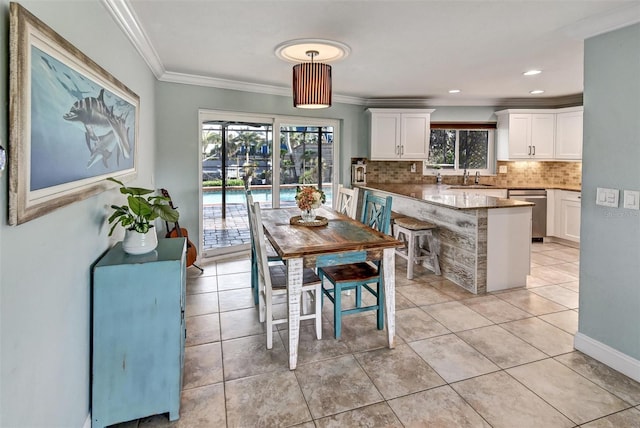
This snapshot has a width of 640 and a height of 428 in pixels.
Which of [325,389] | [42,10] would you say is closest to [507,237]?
[325,389]

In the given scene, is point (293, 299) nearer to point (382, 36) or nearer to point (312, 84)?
point (312, 84)

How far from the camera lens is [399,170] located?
6289 mm

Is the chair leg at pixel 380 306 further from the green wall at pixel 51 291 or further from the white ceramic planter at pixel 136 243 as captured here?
the green wall at pixel 51 291

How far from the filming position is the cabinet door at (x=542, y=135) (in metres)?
5.82

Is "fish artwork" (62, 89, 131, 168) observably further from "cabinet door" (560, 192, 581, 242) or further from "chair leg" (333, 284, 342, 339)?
"cabinet door" (560, 192, 581, 242)

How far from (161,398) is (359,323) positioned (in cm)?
161

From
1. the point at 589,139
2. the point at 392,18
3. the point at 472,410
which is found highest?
the point at 392,18

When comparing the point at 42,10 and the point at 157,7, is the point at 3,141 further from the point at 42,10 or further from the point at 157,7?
the point at 157,7

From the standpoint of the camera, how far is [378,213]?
3156mm

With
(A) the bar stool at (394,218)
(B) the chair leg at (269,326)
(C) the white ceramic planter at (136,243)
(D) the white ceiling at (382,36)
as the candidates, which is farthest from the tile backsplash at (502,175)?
(C) the white ceramic planter at (136,243)

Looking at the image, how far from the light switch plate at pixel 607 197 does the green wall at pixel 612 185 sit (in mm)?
33

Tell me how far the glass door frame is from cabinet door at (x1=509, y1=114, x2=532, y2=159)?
2.75 metres

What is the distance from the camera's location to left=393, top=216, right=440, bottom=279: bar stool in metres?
4.05

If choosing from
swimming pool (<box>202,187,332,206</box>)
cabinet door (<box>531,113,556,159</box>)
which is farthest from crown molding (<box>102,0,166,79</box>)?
cabinet door (<box>531,113,556,159</box>)
